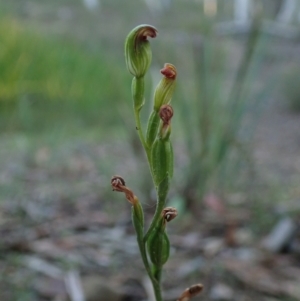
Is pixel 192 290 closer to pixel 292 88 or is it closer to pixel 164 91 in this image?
pixel 164 91

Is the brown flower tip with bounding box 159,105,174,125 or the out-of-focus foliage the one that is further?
the out-of-focus foliage

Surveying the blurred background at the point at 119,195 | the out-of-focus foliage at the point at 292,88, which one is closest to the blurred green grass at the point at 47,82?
the blurred background at the point at 119,195

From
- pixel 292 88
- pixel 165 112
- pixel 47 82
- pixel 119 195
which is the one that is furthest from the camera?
pixel 292 88

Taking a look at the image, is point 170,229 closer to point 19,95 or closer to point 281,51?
point 19,95

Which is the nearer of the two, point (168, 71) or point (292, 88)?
point (168, 71)

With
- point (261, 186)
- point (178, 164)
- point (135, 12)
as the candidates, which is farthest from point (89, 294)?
point (135, 12)

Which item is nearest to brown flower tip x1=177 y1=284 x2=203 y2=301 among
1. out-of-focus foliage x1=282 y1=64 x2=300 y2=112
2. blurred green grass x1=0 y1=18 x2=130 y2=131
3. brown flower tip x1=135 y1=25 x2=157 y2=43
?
brown flower tip x1=135 y1=25 x2=157 y2=43

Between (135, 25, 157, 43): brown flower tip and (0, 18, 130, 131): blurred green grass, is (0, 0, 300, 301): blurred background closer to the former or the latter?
(0, 18, 130, 131): blurred green grass

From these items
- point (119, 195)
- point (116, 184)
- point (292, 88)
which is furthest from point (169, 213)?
point (292, 88)

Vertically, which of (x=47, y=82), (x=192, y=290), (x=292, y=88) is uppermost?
(x=292, y=88)
